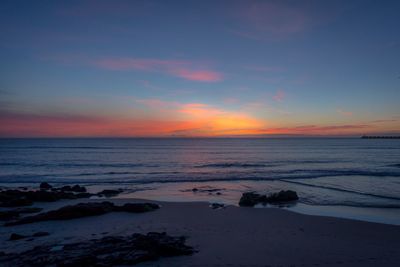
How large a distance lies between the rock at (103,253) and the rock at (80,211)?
13.7ft

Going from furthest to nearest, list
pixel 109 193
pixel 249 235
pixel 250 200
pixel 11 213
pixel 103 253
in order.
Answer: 1. pixel 109 193
2. pixel 250 200
3. pixel 11 213
4. pixel 249 235
5. pixel 103 253

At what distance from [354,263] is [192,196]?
13221mm

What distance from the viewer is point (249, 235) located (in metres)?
10.8

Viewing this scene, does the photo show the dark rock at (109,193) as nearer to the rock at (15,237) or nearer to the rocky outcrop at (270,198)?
the rocky outcrop at (270,198)

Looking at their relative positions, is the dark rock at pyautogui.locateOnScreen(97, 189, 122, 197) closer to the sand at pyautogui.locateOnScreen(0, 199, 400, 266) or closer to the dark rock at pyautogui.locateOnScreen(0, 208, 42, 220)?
the dark rock at pyautogui.locateOnScreen(0, 208, 42, 220)

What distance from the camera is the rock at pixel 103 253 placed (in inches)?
301

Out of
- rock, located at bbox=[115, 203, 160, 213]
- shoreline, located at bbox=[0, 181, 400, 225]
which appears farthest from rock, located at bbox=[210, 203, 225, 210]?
rock, located at bbox=[115, 203, 160, 213]

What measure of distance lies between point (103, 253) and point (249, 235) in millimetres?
5594

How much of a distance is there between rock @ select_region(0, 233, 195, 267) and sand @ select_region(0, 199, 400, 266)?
0.37m

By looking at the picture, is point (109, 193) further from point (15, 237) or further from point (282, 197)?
point (282, 197)

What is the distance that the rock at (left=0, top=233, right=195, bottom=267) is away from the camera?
25.1 ft

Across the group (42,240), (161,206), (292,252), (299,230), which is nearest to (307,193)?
(299,230)

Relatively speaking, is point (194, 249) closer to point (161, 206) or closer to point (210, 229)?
point (210, 229)

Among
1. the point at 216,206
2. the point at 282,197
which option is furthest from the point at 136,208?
the point at 282,197
